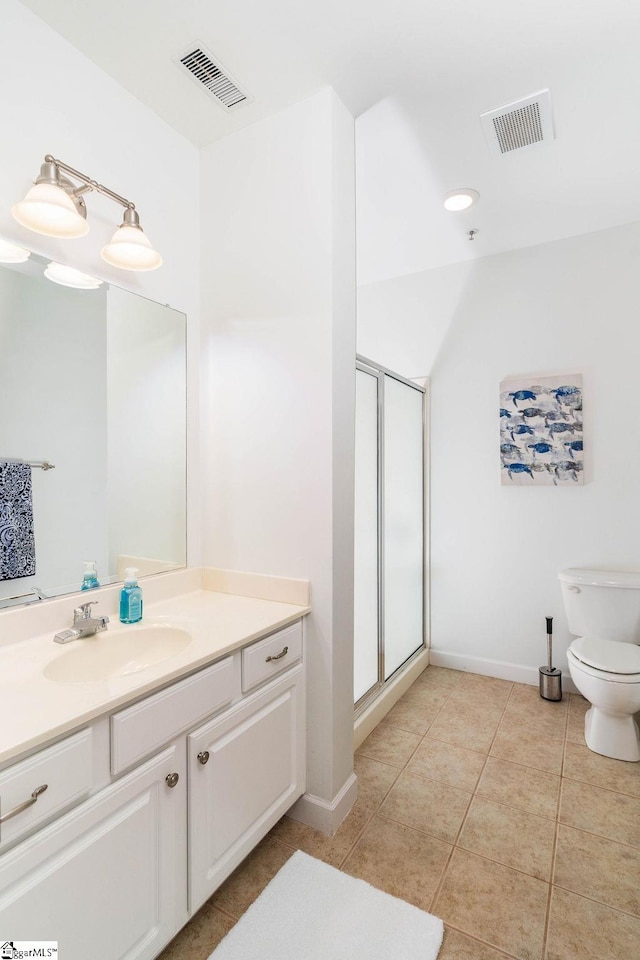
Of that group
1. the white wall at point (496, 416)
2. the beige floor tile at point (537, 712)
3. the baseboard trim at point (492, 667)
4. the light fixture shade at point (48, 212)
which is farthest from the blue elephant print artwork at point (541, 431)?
the light fixture shade at point (48, 212)

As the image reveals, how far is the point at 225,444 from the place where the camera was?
1940 millimetres

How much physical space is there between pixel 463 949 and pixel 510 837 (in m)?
0.49

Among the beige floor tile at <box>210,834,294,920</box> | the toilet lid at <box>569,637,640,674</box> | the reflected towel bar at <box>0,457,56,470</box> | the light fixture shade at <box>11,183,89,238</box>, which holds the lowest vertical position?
the beige floor tile at <box>210,834,294,920</box>

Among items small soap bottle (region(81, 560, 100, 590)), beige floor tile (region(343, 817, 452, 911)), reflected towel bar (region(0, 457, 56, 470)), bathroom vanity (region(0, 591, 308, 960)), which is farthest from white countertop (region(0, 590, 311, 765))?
beige floor tile (region(343, 817, 452, 911))

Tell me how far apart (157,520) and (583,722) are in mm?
2388

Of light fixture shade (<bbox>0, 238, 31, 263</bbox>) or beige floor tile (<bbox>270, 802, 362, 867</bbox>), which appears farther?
beige floor tile (<bbox>270, 802, 362, 867</bbox>)

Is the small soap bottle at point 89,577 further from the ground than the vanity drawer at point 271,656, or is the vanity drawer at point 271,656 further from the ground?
the small soap bottle at point 89,577

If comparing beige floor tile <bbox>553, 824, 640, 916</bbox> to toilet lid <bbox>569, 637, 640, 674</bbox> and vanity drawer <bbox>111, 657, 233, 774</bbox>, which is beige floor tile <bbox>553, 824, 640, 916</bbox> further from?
vanity drawer <bbox>111, 657, 233, 774</bbox>

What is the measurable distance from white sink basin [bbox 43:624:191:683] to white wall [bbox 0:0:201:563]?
0.51 metres

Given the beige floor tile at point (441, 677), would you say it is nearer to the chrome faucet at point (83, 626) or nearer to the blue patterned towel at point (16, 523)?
the chrome faucet at point (83, 626)

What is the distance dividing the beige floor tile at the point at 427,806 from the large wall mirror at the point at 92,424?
1.30 m

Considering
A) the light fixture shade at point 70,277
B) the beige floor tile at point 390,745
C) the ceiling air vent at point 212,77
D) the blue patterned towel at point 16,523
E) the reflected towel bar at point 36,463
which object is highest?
the ceiling air vent at point 212,77

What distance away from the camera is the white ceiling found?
1412 millimetres

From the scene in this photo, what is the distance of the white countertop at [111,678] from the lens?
924 millimetres
